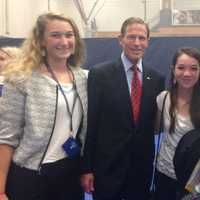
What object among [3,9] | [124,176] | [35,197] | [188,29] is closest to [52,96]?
[35,197]

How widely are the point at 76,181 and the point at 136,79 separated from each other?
1.97 ft

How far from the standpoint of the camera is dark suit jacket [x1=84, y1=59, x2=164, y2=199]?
1.83 m

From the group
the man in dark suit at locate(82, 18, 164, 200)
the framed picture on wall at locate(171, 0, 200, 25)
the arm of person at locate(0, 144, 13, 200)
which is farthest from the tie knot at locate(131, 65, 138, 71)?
the framed picture on wall at locate(171, 0, 200, 25)

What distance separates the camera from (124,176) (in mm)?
1873

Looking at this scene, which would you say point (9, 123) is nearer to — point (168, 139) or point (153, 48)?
point (168, 139)

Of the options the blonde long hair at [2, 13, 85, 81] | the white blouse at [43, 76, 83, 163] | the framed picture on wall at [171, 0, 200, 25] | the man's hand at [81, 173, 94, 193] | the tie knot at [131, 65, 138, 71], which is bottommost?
the man's hand at [81, 173, 94, 193]

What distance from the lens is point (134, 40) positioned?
1876mm

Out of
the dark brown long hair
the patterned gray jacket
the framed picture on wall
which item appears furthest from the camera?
the framed picture on wall

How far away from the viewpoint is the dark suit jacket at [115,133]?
6.02 ft

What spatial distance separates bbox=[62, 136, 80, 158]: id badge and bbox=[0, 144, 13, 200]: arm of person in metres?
0.25

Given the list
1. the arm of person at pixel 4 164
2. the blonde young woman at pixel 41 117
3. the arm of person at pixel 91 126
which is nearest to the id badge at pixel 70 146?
the blonde young woman at pixel 41 117

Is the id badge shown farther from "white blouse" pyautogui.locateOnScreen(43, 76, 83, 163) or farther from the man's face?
the man's face

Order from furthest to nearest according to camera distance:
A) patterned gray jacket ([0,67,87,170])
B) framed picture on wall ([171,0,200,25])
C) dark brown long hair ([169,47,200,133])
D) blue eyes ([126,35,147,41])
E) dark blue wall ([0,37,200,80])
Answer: framed picture on wall ([171,0,200,25]), dark blue wall ([0,37,200,80]), blue eyes ([126,35,147,41]), dark brown long hair ([169,47,200,133]), patterned gray jacket ([0,67,87,170])

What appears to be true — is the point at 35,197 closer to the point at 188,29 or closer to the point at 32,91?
A: the point at 32,91
